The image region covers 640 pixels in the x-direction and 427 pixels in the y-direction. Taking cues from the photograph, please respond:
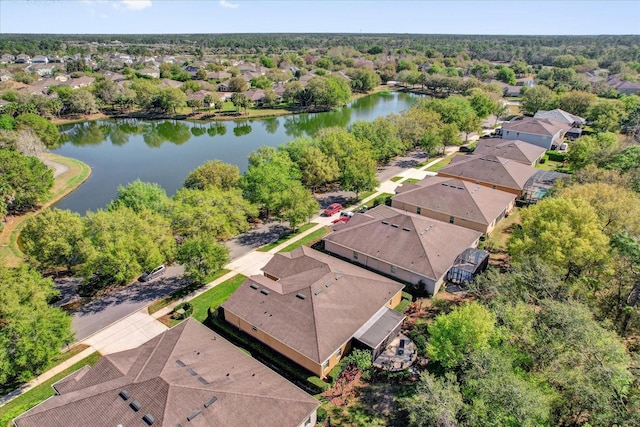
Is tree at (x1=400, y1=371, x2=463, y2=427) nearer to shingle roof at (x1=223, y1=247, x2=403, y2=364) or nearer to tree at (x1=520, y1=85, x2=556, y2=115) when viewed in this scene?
shingle roof at (x1=223, y1=247, x2=403, y2=364)

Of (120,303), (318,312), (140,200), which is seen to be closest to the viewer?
(318,312)

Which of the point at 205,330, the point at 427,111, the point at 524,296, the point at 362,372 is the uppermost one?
the point at 427,111

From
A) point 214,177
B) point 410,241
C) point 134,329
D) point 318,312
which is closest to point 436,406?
point 318,312

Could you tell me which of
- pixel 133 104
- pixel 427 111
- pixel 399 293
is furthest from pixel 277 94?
pixel 399 293

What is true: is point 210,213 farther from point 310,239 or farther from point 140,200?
point 310,239

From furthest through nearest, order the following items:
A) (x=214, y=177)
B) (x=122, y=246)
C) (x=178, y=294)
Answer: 1. (x=214, y=177)
2. (x=178, y=294)
3. (x=122, y=246)

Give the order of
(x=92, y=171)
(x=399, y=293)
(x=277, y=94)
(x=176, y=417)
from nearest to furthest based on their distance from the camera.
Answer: (x=176, y=417) → (x=399, y=293) → (x=92, y=171) → (x=277, y=94)

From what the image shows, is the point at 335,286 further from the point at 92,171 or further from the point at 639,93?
the point at 639,93
